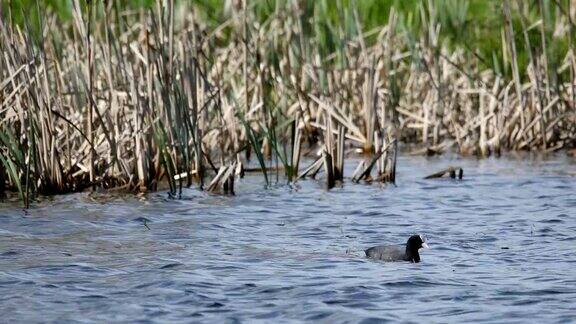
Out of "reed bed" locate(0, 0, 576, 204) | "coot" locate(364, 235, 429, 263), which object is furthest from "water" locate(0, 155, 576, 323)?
"reed bed" locate(0, 0, 576, 204)

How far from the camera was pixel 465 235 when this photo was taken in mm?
7840

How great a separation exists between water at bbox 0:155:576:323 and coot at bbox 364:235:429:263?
0.22ft

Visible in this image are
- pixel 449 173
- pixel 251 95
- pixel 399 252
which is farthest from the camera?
pixel 251 95

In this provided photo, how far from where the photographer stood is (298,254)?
7172mm

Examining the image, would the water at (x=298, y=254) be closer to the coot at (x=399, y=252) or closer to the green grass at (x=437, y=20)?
the coot at (x=399, y=252)

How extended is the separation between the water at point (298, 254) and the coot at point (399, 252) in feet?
0.22

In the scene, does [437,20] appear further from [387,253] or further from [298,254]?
[387,253]

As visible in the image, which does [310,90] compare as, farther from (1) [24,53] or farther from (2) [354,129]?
(1) [24,53]

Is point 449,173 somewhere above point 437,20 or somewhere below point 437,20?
below

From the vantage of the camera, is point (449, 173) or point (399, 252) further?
point (449, 173)

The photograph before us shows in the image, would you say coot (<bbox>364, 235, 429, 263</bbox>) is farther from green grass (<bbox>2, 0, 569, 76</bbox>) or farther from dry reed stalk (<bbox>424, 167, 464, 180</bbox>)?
green grass (<bbox>2, 0, 569, 76</bbox>)

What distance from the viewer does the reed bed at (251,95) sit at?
8.83 metres

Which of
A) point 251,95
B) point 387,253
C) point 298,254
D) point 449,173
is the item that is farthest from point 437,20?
point 387,253

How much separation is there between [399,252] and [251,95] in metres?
5.17
